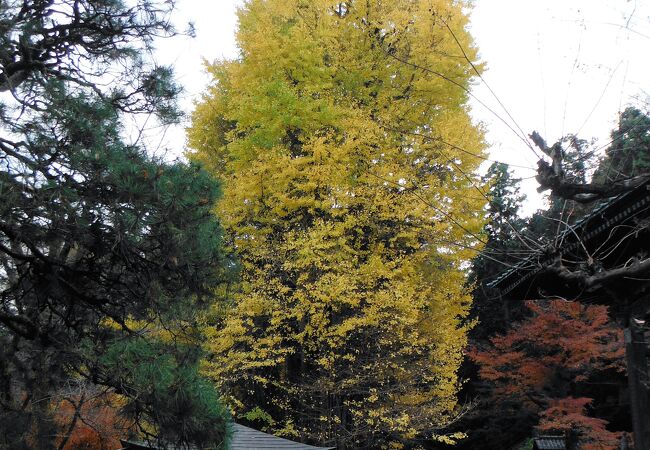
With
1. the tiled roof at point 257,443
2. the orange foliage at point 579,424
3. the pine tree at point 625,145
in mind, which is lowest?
the tiled roof at point 257,443

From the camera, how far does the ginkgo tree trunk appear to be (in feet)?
34.1

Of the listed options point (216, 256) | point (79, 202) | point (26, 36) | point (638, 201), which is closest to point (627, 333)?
point (638, 201)

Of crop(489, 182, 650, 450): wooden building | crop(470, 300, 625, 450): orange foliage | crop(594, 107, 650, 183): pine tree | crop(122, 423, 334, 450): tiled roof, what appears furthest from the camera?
crop(470, 300, 625, 450): orange foliage

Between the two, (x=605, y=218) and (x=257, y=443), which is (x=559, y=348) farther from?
(x=605, y=218)

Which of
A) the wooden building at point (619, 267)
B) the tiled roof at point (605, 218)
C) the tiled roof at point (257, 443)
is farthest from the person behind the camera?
the tiled roof at point (257, 443)

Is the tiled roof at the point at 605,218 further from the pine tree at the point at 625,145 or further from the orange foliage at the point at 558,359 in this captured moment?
the orange foliage at the point at 558,359

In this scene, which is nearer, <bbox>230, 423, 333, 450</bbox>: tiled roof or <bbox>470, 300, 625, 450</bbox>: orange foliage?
<bbox>230, 423, 333, 450</bbox>: tiled roof

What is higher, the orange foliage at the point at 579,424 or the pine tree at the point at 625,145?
the pine tree at the point at 625,145

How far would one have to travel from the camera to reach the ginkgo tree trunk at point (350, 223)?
409 inches

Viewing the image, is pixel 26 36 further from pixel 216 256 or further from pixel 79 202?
pixel 216 256

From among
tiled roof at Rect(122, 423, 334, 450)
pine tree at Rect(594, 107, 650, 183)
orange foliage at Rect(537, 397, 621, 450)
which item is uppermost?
pine tree at Rect(594, 107, 650, 183)

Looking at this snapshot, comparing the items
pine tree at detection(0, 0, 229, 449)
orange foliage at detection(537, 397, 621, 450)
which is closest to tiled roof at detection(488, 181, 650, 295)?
pine tree at detection(0, 0, 229, 449)

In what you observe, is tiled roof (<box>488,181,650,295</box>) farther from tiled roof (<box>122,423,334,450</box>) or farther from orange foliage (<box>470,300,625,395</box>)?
orange foliage (<box>470,300,625,395</box>)

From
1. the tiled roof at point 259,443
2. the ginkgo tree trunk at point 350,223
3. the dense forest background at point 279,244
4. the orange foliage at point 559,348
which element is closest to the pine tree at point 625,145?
the dense forest background at point 279,244
